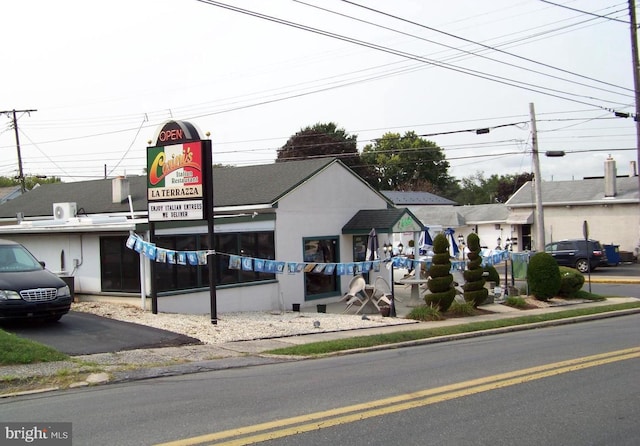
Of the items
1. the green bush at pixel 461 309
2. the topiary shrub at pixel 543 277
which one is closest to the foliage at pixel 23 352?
the green bush at pixel 461 309

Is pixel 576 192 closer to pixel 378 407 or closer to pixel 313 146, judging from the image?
pixel 313 146

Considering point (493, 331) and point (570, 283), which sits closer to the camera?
point (493, 331)

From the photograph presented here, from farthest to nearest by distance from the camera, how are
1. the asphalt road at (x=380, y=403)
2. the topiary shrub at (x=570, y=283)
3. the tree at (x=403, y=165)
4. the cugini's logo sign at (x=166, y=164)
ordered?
the tree at (x=403, y=165)
the topiary shrub at (x=570, y=283)
the cugini's logo sign at (x=166, y=164)
the asphalt road at (x=380, y=403)

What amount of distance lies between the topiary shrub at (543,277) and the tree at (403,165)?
1953 inches

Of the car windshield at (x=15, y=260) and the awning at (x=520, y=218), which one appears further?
the awning at (x=520, y=218)

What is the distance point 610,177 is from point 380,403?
40.3 metres

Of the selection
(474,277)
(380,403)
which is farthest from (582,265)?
(380,403)

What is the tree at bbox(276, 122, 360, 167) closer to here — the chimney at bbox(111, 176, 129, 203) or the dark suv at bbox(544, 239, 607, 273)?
the dark suv at bbox(544, 239, 607, 273)

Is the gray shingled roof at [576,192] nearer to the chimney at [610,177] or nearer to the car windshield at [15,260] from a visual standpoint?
the chimney at [610,177]

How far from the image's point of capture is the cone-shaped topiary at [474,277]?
21047 mm

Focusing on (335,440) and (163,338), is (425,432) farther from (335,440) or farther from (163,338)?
(163,338)

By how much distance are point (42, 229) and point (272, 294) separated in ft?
23.0

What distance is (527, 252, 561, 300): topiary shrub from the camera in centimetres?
2398

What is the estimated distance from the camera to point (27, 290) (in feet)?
43.8
